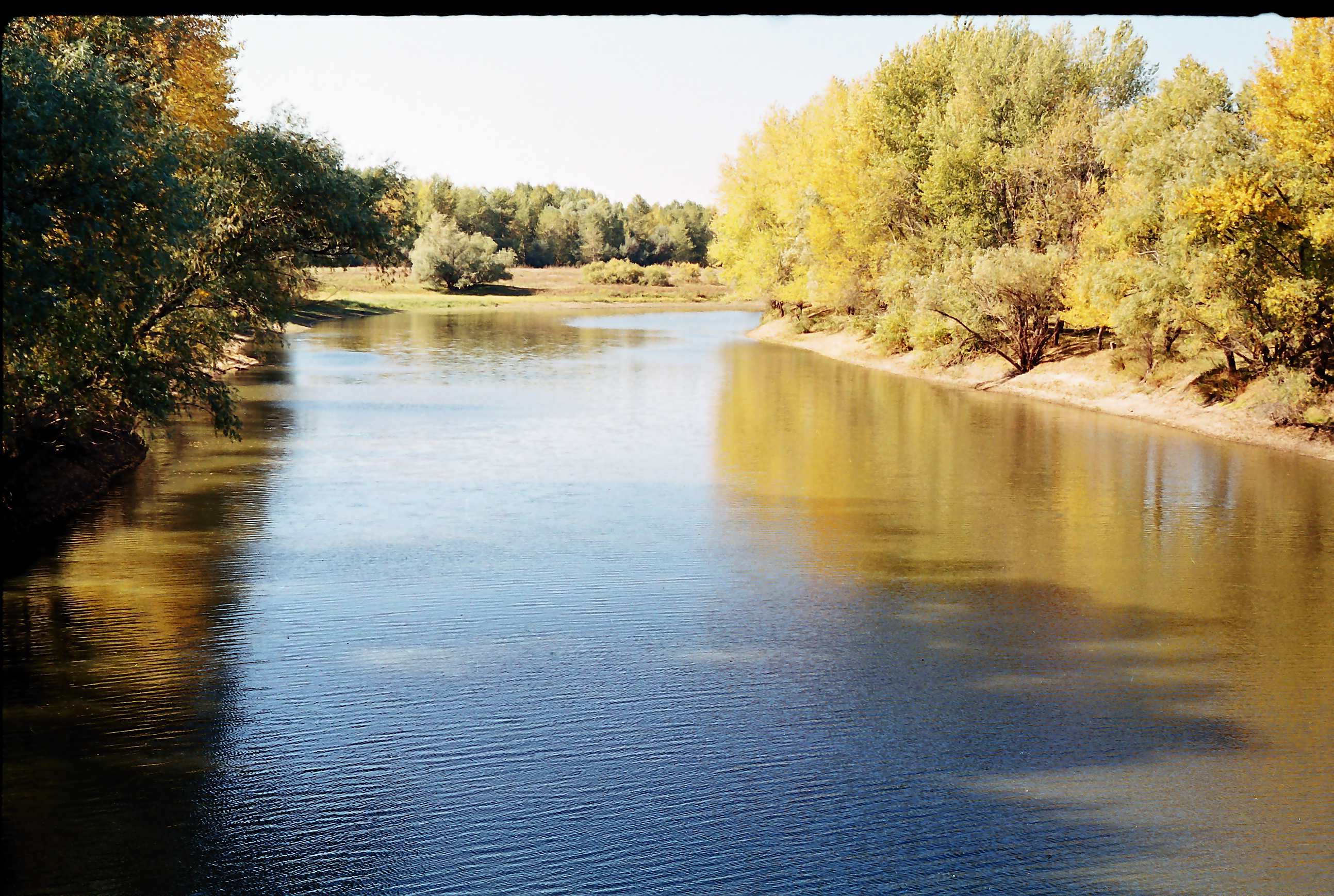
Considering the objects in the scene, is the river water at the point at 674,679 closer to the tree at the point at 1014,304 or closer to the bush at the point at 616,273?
the tree at the point at 1014,304

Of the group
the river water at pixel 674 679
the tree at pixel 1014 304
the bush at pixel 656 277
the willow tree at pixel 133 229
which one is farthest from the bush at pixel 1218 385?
the bush at pixel 656 277

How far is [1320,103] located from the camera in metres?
20.7

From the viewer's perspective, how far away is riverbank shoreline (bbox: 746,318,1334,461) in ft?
77.2

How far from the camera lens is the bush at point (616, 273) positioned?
333ft

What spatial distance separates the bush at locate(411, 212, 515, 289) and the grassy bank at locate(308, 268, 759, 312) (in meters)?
0.84

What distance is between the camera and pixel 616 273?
101625mm

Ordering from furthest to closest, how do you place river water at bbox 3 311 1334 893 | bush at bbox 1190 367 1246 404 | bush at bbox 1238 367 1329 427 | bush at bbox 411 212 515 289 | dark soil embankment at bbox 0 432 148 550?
bush at bbox 411 212 515 289, bush at bbox 1190 367 1246 404, bush at bbox 1238 367 1329 427, dark soil embankment at bbox 0 432 148 550, river water at bbox 3 311 1334 893

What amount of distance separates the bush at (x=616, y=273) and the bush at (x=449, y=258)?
10041 mm

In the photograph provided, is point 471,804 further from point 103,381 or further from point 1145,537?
point 1145,537

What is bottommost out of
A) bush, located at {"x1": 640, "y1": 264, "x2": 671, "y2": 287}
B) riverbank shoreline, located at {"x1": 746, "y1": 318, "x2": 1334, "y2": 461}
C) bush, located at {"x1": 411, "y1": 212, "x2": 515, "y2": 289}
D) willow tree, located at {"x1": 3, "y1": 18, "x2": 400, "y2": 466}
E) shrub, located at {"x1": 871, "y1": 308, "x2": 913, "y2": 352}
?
riverbank shoreline, located at {"x1": 746, "y1": 318, "x2": 1334, "y2": 461}

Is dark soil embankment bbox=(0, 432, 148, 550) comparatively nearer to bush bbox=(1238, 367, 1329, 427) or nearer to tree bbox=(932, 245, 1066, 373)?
bush bbox=(1238, 367, 1329, 427)

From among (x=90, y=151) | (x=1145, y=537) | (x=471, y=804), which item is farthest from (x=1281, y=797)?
(x=90, y=151)

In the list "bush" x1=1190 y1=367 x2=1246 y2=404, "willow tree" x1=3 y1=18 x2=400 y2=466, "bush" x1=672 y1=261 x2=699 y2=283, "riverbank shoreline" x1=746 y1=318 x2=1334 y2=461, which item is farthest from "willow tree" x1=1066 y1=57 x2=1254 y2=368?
"bush" x1=672 y1=261 x2=699 y2=283

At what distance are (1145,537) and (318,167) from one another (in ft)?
41.7
